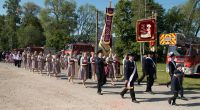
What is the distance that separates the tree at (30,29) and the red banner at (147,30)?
72269mm

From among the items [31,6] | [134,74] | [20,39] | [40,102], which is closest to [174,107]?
[134,74]

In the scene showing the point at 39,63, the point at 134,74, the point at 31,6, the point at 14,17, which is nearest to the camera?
the point at 134,74

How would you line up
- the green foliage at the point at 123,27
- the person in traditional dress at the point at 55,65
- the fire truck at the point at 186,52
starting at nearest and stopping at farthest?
the person in traditional dress at the point at 55,65
the fire truck at the point at 186,52
the green foliage at the point at 123,27

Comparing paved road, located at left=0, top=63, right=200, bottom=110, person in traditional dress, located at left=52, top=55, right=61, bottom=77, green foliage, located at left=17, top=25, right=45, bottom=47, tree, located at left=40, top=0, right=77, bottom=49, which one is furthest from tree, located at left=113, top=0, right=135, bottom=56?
paved road, located at left=0, top=63, right=200, bottom=110

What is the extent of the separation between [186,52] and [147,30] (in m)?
5.76

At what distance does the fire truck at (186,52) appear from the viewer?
28.4 meters

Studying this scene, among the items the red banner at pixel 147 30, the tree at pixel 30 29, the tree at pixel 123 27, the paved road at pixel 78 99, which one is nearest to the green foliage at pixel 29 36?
the tree at pixel 30 29

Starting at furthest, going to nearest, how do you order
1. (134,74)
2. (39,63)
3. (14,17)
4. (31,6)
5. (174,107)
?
(31,6), (14,17), (39,63), (134,74), (174,107)

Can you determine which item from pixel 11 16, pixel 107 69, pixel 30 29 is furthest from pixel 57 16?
pixel 107 69

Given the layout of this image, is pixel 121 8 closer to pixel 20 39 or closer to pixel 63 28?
pixel 63 28

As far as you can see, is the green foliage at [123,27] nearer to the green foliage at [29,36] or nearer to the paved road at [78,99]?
the green foliage at [29,36]

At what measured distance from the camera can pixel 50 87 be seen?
774 inches

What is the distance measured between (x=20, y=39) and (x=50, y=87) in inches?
3070

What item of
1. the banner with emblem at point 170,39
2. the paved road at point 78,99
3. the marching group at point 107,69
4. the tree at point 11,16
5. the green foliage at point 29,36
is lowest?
the paved road at point 78,99
